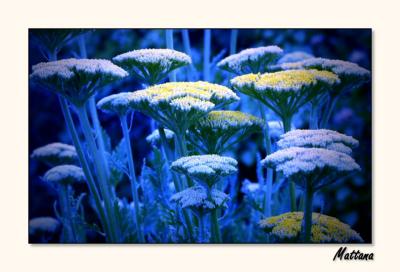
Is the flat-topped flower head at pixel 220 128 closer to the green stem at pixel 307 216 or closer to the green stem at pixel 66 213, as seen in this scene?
the green stem at pixel 307 216

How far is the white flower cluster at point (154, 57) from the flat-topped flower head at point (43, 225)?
680 mm

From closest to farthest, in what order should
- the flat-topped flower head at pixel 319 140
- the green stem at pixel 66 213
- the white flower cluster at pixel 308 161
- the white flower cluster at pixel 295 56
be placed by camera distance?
the white flower cluster at pixel 308 161 → the flat-topped flower head at pixel 319 140 → the green stem at pixel 66 213 → the white flower cluster at pixel 295 56

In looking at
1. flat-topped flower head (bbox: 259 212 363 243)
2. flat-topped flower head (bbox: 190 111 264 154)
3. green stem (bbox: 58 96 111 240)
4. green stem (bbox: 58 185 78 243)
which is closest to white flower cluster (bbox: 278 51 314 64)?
flat-topped flower head (bbox: 190 111 264 154)

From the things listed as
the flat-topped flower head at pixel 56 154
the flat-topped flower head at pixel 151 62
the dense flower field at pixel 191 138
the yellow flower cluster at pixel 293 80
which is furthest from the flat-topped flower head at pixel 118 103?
the yellow flower cluster at pixel 293 80

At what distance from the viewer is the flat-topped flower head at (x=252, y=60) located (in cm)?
188

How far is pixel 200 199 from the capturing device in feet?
5.28

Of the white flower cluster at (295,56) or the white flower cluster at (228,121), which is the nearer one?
the white flower cluster at (228,121)

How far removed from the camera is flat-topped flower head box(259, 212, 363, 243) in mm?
1682

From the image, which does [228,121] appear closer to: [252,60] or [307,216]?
[252,60]

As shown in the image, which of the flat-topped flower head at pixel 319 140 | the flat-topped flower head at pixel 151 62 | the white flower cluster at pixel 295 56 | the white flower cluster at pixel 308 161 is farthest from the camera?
the white flower cluster at pixel 295 56
